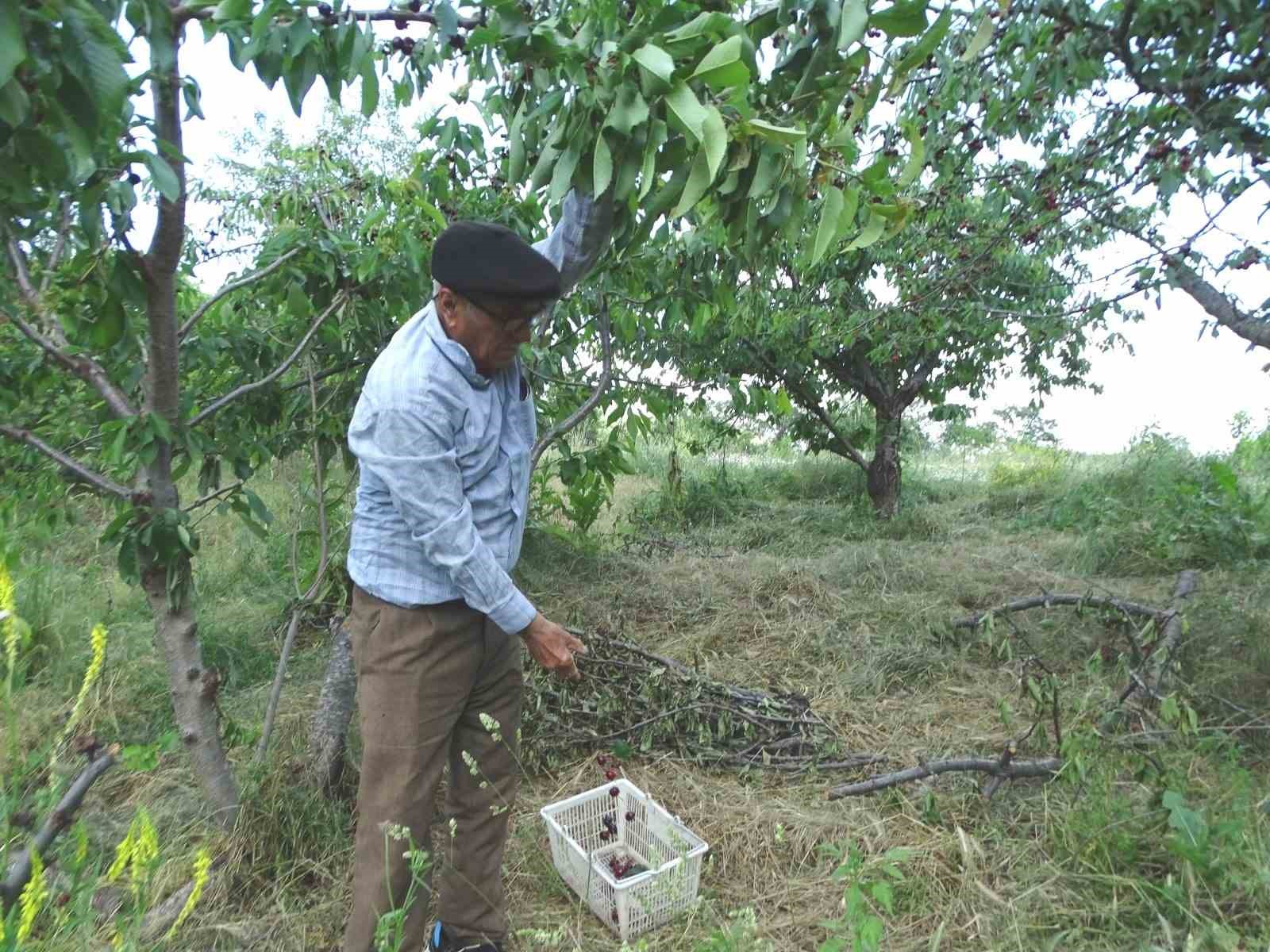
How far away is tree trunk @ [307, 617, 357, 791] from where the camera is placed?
8.24 feet

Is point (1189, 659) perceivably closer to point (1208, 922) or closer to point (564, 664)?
point (1208, 922)

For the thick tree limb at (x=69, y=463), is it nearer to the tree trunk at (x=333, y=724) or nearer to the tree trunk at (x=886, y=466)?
the tree trunk at (x=333, y=724)

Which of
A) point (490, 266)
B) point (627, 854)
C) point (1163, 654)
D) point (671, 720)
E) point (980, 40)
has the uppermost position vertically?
point (980, 40)

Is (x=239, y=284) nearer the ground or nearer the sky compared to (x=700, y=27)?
nearer the ground

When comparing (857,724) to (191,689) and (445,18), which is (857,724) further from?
(445,18)

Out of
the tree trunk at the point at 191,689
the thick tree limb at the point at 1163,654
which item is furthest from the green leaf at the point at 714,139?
the thick tree limb at the point at 1163,654

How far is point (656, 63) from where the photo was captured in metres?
0.96

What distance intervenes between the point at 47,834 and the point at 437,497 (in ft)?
2.75

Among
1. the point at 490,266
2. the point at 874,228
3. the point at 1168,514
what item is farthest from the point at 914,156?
the point at 1168,514

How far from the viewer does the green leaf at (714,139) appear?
0.92m

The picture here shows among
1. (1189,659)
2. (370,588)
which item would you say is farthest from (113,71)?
(1189,659)

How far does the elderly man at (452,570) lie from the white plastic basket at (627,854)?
0.26 m

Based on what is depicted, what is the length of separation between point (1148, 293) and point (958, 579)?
6.83ft

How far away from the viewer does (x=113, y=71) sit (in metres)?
0.96
